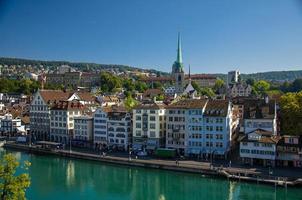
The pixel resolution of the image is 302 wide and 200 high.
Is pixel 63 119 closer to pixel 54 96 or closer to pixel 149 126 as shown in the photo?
pixel 54 96

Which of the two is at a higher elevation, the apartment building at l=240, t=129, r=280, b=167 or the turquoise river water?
the apartment building at l=240, t=129, r=280, b=167

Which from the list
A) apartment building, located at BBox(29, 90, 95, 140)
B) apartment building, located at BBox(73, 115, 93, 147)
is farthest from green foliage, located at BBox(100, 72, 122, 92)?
apartment building, located at BBox(73, 115, 93, 147)

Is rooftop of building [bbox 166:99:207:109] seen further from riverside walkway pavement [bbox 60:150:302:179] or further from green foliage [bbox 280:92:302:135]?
green foliage [bbox 280:92:302:135]

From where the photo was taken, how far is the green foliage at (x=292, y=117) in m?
43.7

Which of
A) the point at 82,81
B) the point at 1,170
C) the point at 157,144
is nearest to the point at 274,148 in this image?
the point at 157,144

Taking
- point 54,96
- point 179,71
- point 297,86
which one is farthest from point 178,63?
point 54,96

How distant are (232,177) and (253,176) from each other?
5.72 feet

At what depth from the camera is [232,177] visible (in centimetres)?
3572

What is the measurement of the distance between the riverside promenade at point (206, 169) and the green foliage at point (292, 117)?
8.85m

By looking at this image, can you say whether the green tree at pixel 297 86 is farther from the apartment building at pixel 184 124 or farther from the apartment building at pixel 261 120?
the apartment building at pixel 184 124

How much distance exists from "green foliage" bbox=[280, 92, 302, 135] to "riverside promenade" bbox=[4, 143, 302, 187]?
885cm

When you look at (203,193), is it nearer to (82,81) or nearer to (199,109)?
(199,109)

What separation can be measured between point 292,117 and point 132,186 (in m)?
19.1

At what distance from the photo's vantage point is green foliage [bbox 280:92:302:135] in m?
43.7
